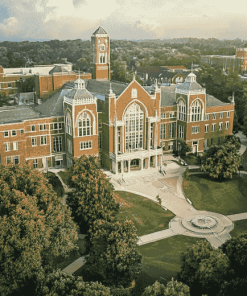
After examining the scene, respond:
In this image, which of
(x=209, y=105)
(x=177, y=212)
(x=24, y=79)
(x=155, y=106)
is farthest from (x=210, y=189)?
(x=24, y=79)

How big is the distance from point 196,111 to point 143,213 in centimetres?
3081

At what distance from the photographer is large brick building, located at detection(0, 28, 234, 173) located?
65875 millimetres

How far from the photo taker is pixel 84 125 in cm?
6706

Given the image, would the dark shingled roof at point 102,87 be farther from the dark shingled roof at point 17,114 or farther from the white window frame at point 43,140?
the white window frame at point 43,140

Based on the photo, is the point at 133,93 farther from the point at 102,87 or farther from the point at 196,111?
the point at 196,111

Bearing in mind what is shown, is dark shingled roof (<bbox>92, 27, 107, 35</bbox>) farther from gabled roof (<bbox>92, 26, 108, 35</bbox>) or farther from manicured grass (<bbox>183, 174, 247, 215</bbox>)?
manicured grass (<bbox>183, 174, 247, 215</bbox>)

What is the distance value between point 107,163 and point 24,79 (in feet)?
209

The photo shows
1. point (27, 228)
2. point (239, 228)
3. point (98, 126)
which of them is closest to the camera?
point (27, 228)

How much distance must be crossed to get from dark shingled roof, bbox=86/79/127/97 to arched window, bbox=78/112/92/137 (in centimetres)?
720

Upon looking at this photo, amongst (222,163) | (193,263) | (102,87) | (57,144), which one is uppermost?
(102,87)

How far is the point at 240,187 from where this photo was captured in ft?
211

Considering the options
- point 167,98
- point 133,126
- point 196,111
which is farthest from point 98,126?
point 196,111

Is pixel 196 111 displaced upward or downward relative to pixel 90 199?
upward

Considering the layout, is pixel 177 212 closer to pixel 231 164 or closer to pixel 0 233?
pixel 231 164
